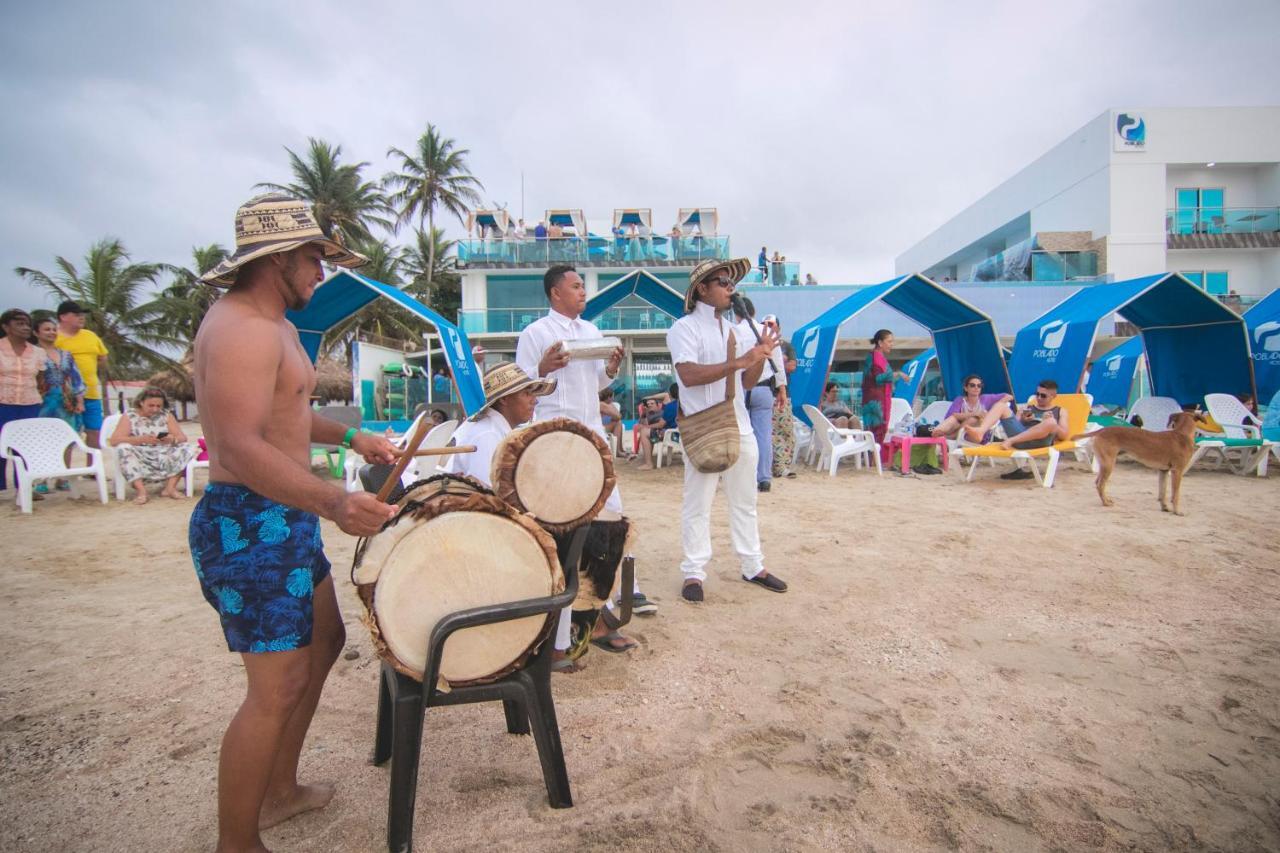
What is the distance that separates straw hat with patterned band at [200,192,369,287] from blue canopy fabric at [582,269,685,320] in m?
10.9

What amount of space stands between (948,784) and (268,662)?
1.99 m

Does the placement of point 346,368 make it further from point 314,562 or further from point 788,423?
point 314,562

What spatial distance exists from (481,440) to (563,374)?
0.91 meters

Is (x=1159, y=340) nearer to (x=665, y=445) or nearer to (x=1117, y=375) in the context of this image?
(x=1117, y=375)

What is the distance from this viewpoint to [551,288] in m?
3.54

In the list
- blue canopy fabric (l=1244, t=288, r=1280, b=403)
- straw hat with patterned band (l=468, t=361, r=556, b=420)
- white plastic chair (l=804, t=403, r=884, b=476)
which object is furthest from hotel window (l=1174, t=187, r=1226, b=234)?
straw hat with patterned band (l=468, t=361, r=556, b=420)

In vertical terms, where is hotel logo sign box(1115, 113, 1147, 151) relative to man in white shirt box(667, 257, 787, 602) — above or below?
above

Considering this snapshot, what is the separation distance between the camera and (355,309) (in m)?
11.0

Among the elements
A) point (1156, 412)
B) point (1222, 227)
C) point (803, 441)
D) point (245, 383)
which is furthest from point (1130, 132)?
point (245, 383)

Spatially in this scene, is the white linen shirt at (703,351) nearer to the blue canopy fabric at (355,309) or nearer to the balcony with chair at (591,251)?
the blue canopy fabric at (355,309)

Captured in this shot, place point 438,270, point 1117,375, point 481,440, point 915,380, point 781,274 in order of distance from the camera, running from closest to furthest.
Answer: point 481,440, point 1117,375, point 915,380, point 781,274, point 438,270

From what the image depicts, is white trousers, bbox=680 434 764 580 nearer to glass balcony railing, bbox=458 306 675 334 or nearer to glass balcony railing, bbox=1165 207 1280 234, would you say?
glass balcony railing, bbox=458 306 675 334

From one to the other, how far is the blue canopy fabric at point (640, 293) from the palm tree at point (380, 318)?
17.0 metres

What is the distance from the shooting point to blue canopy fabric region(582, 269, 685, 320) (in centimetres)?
1264
